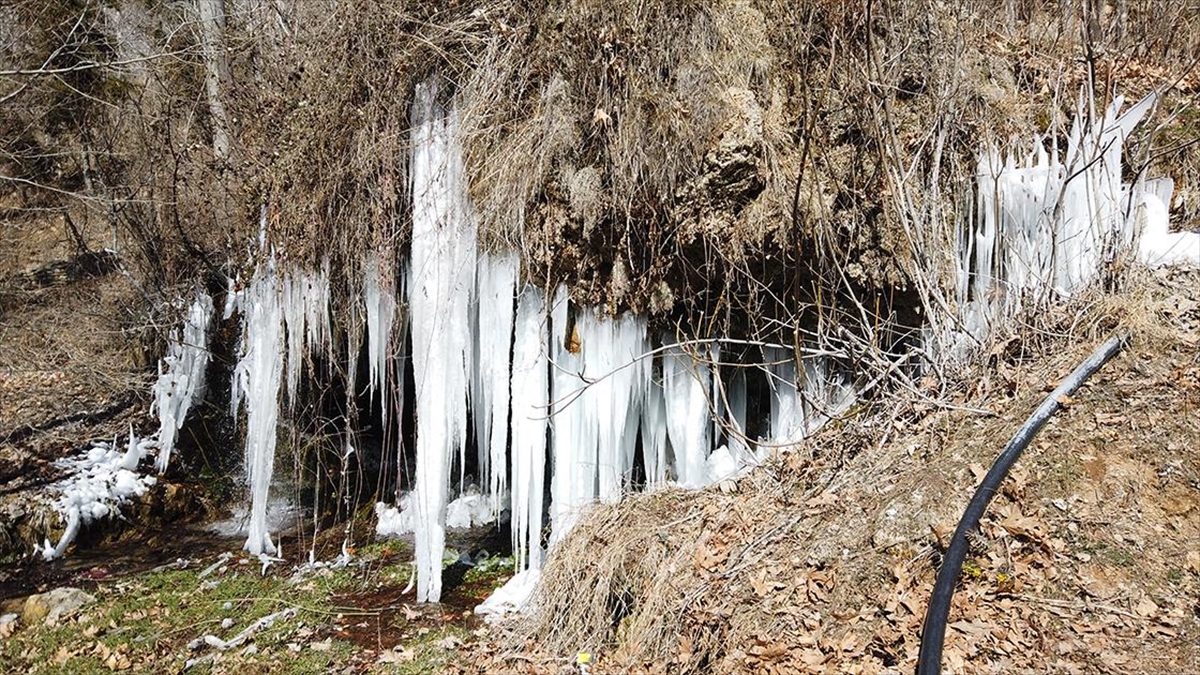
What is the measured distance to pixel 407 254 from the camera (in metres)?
6.12

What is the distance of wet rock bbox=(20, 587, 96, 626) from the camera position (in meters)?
6.13

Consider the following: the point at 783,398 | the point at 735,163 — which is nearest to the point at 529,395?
the point at 783,398

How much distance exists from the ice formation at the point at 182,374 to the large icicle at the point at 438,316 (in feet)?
15.8

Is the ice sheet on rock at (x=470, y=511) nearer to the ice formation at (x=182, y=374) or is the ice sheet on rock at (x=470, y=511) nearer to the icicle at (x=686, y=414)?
the icicle at (x=686, y=414)

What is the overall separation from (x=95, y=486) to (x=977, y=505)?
8.46 metres

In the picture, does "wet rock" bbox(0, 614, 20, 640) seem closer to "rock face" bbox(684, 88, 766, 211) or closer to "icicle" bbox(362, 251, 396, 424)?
"icicle" bbox(362, 251, 396, 424)

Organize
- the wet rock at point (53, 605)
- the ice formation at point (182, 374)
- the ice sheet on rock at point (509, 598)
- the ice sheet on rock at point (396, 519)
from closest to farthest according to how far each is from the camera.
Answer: the ice sheet on rock at point (509, 598) → the wet rock at point (53, 605) → the ice sheet on rock at point (396, 519) → the ice formation at point (182, 374)

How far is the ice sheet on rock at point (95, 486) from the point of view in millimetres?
7824

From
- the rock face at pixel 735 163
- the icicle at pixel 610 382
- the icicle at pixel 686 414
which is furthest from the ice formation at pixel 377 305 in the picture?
the rock face at pixel 735 163

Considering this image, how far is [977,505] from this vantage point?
3.43m

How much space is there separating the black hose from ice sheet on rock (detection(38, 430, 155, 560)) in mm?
8027

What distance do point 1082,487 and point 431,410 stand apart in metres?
4.06

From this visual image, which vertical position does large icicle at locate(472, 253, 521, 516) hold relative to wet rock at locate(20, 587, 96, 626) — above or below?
above

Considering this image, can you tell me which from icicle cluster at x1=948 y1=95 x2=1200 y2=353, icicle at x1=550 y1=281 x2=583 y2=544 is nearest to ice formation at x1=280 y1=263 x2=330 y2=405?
icicle at x1=550 y1=281 x2=583 y2=544
